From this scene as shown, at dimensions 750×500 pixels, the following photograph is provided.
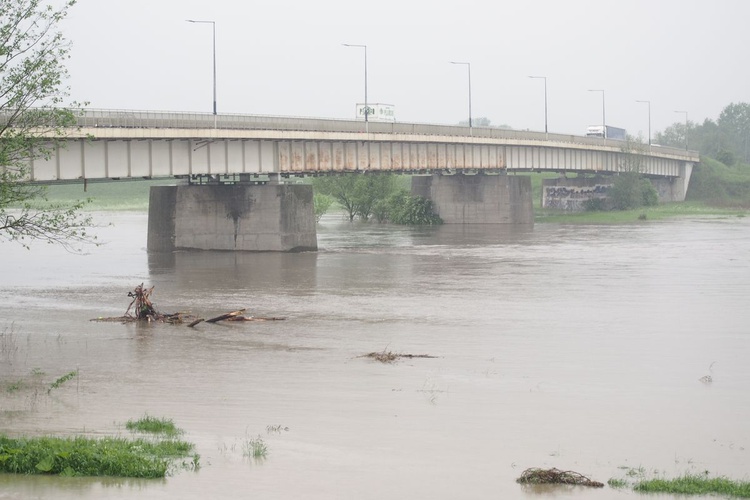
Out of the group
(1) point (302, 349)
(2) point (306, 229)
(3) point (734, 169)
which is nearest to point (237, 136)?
(2) point (306, 229)

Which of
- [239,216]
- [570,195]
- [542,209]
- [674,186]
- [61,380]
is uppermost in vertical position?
[674,186]

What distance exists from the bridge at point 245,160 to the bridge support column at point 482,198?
1.27ft

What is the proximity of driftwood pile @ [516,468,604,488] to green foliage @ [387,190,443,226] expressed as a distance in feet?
255

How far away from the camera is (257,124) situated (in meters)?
59.3

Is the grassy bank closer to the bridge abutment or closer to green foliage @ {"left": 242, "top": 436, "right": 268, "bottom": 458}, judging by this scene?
the bridge abutment

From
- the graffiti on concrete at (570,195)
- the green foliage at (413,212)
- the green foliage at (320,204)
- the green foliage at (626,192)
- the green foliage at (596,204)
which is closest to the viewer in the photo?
the green foliage at (413,212)

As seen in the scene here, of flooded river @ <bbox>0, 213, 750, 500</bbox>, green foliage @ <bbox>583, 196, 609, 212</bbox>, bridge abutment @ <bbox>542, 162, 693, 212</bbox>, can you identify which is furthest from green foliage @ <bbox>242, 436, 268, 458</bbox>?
bridge abutment @ <bbox>542, 162, 693, 212</bbox>

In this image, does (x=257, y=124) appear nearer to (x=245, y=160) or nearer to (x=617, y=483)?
(x=245, y=160)

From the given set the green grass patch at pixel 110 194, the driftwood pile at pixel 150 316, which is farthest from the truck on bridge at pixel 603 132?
the driftwood pile at pixel 150 316

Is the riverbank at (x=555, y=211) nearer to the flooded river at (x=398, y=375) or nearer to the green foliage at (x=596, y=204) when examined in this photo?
the green foliage at (x=596, y=204)

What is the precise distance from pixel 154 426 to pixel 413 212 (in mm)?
76357

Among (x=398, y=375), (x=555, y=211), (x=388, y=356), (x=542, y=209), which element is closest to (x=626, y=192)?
(x=555, y=211)

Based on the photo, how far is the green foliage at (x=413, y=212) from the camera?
3637 inches

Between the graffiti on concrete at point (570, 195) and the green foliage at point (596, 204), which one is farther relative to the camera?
the graffiti on concrete at point (570, 195)
